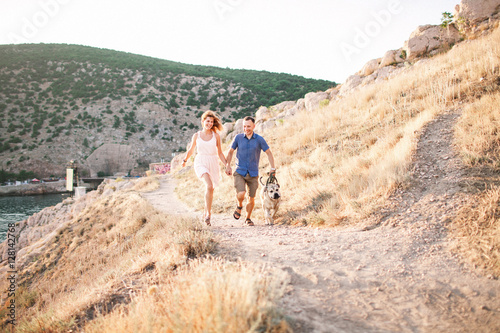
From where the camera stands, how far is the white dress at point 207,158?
18.3 feet

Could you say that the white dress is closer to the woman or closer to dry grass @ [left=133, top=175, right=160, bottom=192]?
the woman

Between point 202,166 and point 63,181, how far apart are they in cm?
3351

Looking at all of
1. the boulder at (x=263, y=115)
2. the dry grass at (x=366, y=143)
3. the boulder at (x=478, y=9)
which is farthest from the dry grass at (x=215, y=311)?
the boulder at (x=263, y=115)

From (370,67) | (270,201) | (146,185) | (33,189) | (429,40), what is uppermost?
(429,40)

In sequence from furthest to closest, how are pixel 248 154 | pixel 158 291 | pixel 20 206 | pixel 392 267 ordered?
pixel 20 206 < pixel 248 154 < pixel 392 267 < pixel 158 291

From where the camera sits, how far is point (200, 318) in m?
1.68

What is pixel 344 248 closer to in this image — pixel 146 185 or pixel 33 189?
pixel 146 185

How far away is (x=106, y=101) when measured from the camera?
45.5 m

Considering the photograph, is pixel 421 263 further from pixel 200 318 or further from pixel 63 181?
pixel 63 181

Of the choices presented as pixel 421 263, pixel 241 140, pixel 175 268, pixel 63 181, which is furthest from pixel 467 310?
pixel 63 181

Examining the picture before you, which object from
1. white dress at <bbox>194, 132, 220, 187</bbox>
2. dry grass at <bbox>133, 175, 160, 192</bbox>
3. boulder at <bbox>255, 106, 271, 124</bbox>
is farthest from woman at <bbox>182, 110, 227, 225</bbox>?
boulder at <bbox>255, 106, 271, 124</bbox>

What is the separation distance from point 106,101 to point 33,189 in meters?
21.5

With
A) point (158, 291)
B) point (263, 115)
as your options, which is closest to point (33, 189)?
point (263, 115)

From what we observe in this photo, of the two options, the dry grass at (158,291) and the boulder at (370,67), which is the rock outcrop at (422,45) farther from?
the dry grass at (158,291)
